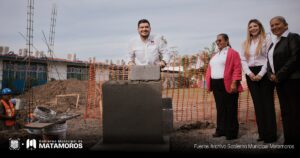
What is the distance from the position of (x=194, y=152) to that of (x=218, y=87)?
3.90 ft

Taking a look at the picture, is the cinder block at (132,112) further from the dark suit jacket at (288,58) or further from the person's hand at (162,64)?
the dark suit jacket at (288,58)

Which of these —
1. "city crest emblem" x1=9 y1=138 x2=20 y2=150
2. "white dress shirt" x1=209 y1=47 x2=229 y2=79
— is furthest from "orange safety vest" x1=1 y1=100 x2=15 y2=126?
"white dress shirt" x1=209 y1=47 x2=229 y2=79

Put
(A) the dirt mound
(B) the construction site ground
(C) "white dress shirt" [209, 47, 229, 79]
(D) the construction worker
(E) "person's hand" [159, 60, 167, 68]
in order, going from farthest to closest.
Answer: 1. (A) the dirt mound
2. (D) the construction worker
3. (C) "white dress shirt" [209, 47, 229, 79]
4. (E) "person's hand" [159, 60, 167, 68]
5. (B) the construction site ground

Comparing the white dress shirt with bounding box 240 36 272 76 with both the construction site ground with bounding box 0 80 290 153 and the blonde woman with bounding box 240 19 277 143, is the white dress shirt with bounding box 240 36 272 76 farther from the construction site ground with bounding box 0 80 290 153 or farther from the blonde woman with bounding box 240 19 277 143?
the construction site ground with bounding box 0 80 290 153

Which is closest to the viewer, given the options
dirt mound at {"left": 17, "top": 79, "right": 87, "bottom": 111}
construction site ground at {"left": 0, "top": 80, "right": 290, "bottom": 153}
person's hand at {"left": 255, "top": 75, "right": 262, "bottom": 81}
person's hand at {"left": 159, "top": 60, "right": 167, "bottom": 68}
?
construction site ground at {"left": 0, "top": 80, "right": 290, "bottom": 153}

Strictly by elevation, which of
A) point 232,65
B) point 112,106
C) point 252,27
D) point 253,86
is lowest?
point 112,106

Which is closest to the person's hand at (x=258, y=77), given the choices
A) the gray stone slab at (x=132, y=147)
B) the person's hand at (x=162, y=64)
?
the person's hand at (x=162, y=64)

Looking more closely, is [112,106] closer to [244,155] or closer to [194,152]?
[194,152]

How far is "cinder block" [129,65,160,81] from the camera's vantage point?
10.2 ft

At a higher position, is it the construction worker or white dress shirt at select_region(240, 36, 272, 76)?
white dress shirt at select_region(240, 36, 272, 76)

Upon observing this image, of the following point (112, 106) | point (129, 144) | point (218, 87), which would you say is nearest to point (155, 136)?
point (129, 144)

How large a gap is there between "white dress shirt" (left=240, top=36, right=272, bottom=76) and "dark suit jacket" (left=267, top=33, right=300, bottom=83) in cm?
22

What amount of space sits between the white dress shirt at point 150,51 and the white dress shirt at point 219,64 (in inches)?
26.0

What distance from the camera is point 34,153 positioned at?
112 inches
